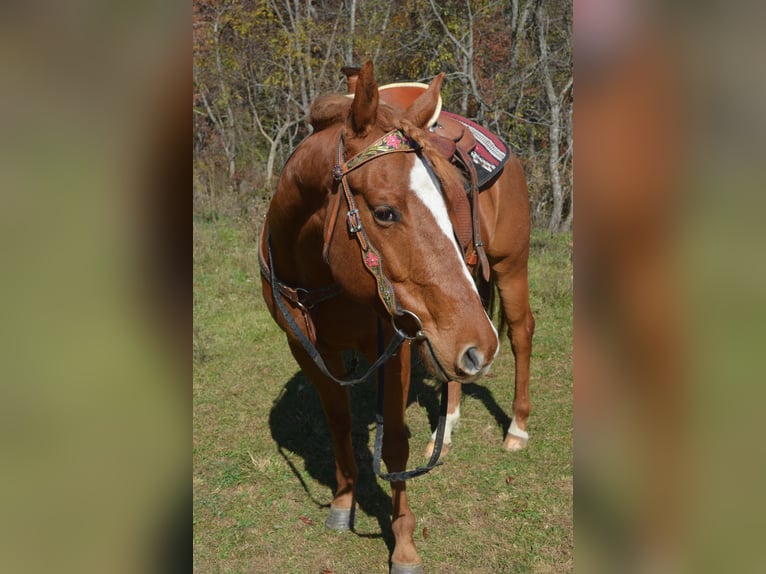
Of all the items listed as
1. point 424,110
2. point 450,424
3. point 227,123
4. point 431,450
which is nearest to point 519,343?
point 450,424

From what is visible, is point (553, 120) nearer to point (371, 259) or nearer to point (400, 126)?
point (400, 126)

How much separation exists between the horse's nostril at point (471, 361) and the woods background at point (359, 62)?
6.74 meters

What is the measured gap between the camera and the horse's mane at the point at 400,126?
1.92 m

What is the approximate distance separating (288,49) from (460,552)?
1078 cm

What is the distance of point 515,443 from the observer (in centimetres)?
411

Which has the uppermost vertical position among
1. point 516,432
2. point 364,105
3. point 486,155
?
point 364,105

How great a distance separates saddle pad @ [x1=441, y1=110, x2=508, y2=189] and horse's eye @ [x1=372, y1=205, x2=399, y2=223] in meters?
1.81

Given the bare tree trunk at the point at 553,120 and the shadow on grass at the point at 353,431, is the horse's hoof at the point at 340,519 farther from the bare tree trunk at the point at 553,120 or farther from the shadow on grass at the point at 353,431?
the bare tree trunk at the point at 553,120

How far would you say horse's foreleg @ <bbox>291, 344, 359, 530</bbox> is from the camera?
10.2 feet

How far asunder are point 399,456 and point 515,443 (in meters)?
1.49
